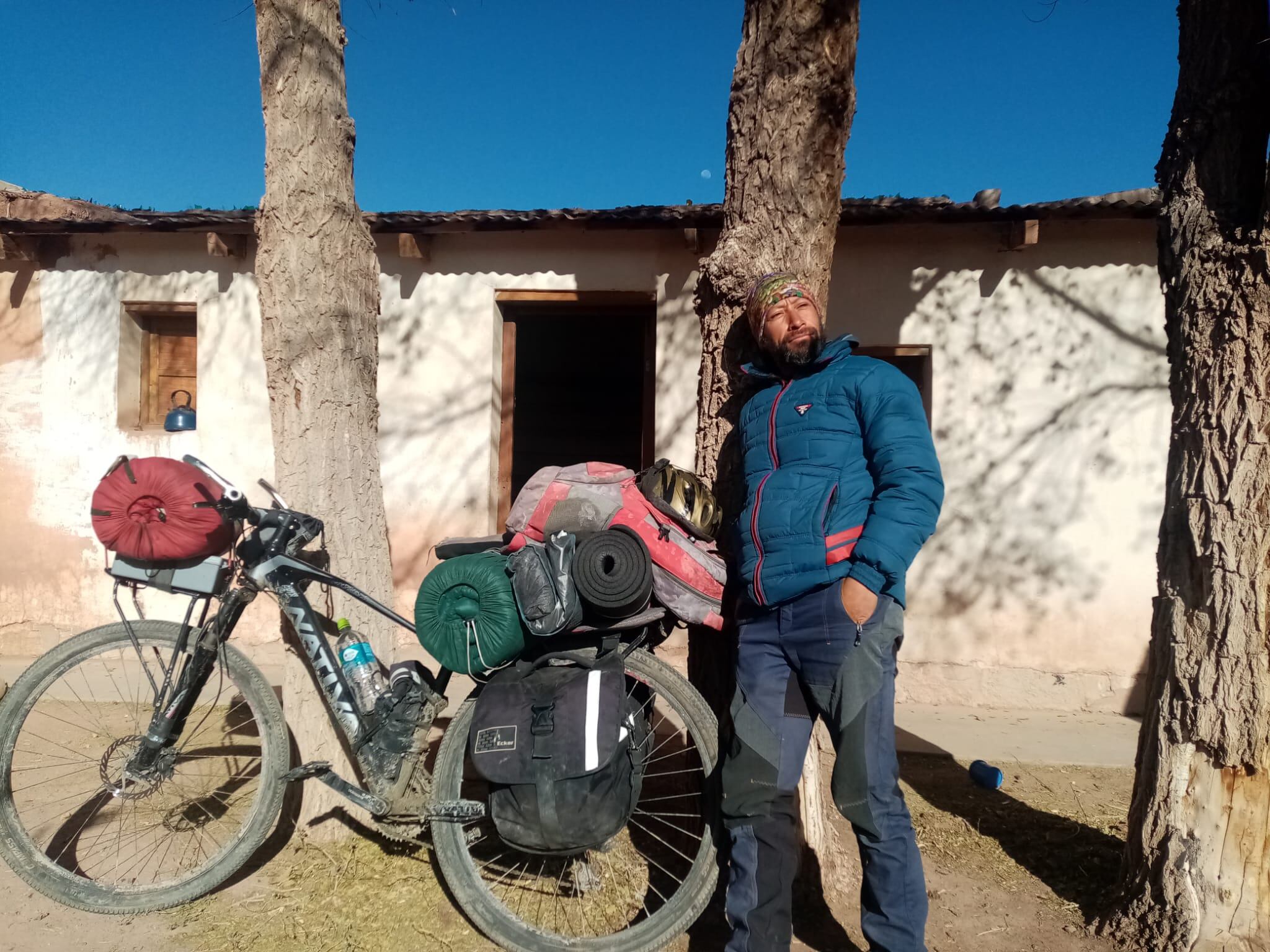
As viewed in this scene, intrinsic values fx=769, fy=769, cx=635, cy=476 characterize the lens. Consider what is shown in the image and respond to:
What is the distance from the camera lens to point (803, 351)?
2.28m

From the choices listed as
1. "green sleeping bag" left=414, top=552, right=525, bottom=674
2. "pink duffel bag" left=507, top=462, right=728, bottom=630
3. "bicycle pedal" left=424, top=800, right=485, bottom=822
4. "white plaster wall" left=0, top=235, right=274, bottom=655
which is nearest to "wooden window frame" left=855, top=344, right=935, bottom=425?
"pink duffel bag" left=507, top=462, right=728, bottom=630

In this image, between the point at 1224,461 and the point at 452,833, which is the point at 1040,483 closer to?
the point at 1224,461

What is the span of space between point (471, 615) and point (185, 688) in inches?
41.7

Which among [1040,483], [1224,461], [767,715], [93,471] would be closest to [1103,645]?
[1040,483]

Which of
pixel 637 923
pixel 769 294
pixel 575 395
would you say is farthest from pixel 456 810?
pixel 575 395

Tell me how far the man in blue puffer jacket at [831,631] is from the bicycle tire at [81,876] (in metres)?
1.49

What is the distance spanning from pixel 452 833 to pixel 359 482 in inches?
51.5

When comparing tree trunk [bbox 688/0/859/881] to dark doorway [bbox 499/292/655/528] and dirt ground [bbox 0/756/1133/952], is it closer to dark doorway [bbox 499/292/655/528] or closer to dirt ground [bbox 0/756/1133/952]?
dirt ground [bbox 0/756/1133/952]

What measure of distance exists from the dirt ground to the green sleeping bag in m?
0.87

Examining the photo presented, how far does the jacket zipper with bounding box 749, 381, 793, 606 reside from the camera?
2141mm

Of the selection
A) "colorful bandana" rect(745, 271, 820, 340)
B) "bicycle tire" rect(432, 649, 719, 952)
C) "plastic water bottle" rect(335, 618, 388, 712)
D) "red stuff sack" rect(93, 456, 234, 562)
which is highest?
"colorful bandana" rect(745, 271, 820, 340)

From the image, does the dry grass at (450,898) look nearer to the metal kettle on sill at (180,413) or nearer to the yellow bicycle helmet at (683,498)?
the yellow bicycle helmet at (683,498)

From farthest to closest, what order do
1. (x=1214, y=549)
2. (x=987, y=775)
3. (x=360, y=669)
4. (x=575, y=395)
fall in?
(x=575, y=395)
(x=987, y=775)
(x=360, y=669)
(x=1214, y=549)

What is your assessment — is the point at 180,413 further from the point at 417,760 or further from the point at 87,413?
the point at 417,760
